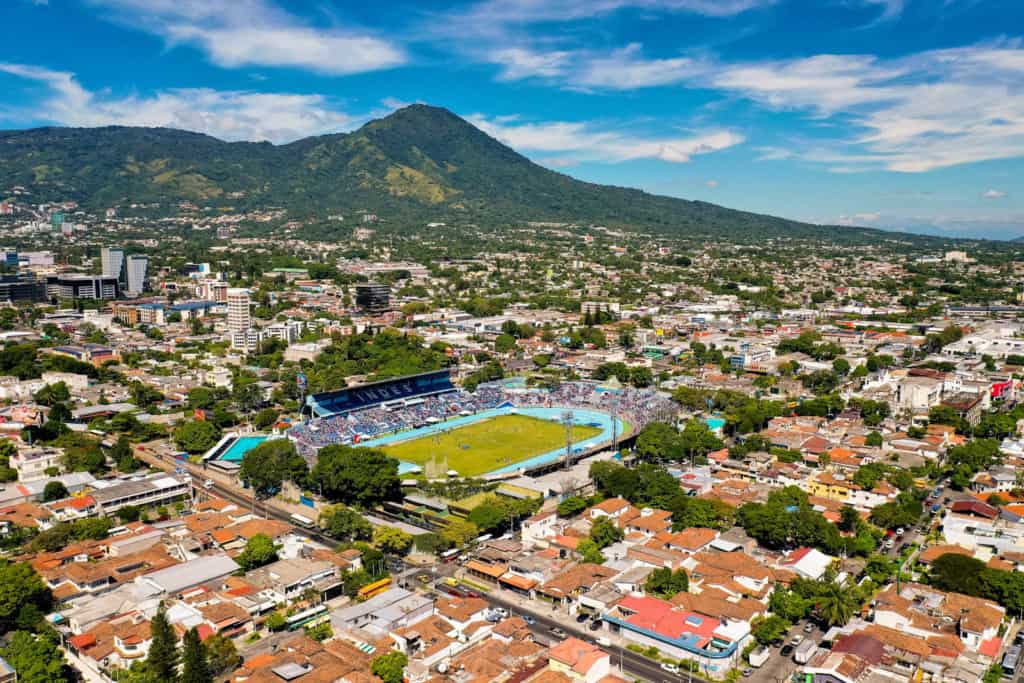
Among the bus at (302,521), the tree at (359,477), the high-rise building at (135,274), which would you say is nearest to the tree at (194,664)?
the bus at (302,521)

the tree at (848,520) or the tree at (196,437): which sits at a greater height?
the tree at (848,520)

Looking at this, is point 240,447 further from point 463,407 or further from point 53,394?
point 53,394

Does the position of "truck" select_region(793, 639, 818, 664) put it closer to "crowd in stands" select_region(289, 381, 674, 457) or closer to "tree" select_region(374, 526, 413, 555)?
"tree" select_region(374, 526, 413, 555)

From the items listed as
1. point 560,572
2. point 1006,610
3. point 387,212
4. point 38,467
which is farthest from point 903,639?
point 387,212

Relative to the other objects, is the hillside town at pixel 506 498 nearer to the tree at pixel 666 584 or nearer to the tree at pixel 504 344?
the tree at pixel 666 584

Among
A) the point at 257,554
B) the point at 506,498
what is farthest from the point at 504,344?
the point at 257,554

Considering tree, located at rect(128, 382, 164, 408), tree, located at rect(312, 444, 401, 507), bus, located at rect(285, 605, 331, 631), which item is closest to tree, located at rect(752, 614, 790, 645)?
bus, located at rect(285, 605, 331, 631)
